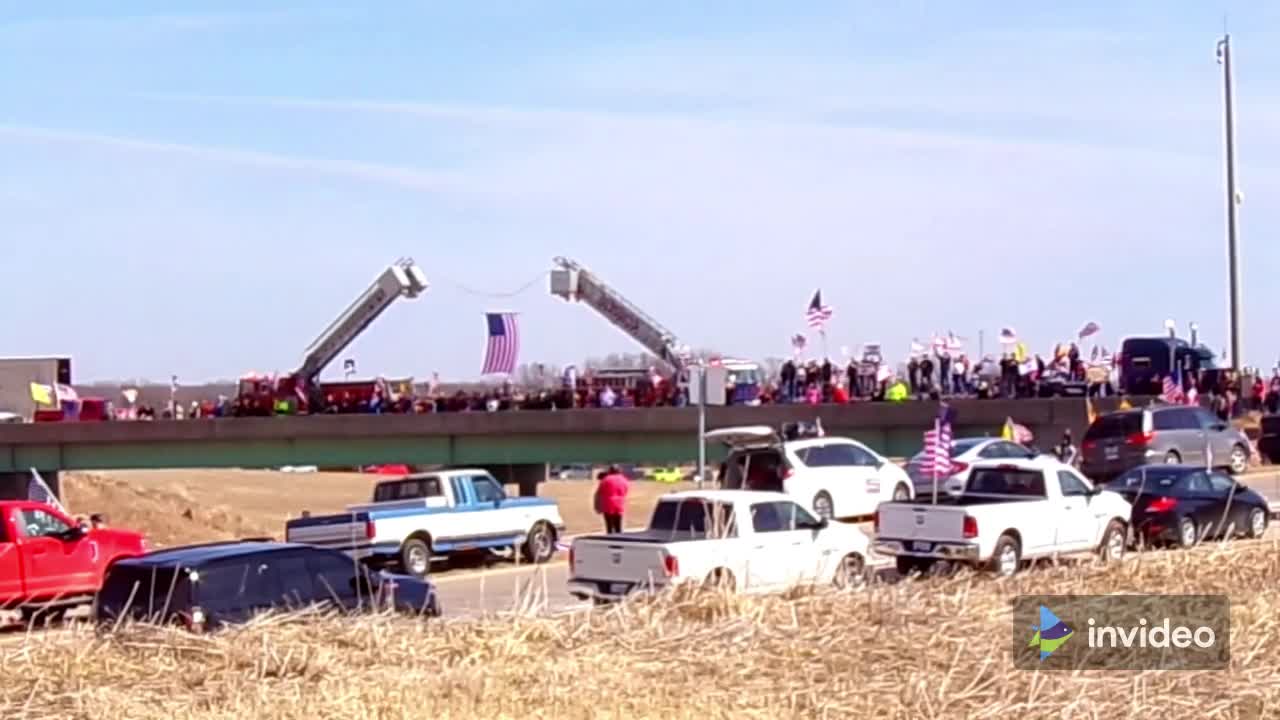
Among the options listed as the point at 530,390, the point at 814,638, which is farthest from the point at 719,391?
the point at 530,390

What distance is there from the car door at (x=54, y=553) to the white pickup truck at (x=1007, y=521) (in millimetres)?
9741

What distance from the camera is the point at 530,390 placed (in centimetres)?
6191

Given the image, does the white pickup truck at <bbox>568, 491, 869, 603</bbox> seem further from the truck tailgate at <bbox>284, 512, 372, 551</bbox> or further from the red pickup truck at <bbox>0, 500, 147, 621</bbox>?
the red pickup truck at <bbox>0, 500, 147, 621</bbox>

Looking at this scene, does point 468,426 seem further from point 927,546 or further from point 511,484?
point 927,546

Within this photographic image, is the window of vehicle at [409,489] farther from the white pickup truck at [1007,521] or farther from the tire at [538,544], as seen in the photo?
the white pickup truck at [1007,521]

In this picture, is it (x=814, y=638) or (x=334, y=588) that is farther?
(x=334, y=588)

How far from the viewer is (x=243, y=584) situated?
14.8 m

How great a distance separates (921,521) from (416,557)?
7476 millimetres

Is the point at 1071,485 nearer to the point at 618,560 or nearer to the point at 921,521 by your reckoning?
the point at 921,521

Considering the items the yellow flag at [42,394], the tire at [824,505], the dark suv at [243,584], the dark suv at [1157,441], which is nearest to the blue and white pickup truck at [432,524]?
the tire at [824,505]

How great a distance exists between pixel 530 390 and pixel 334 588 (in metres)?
46.8

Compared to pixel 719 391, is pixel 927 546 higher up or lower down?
lower down

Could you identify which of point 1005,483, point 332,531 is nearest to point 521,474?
point 332,531

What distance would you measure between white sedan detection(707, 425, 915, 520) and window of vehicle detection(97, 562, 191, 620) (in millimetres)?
16703
